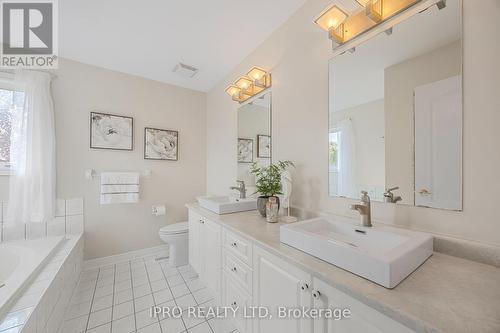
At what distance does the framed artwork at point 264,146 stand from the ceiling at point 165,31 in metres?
0.96

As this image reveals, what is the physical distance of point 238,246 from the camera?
1.25 metres

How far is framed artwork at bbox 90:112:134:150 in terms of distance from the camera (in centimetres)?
231

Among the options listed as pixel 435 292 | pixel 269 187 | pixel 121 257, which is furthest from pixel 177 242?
pixel 435 292

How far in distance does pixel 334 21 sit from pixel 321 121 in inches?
23.9

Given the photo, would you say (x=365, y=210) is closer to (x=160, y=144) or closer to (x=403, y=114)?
(x=403, y=114)

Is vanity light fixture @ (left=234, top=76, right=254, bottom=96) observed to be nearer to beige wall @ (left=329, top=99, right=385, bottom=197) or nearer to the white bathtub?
beige wall @ (left=329, top=99, right=385, bottom=197)

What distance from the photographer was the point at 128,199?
2408 millimetres

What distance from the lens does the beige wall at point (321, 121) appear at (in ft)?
2.59

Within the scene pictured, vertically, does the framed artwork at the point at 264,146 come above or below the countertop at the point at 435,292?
above

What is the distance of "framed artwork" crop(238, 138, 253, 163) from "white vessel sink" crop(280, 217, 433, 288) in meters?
1.10

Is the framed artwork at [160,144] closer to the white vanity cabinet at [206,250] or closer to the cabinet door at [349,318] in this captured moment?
the white vanity cabinet at [206,250]

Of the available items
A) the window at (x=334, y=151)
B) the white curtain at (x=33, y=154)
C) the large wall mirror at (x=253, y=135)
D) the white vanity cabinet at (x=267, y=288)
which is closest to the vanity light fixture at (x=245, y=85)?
the large wall mirror at (x=253, y=135)

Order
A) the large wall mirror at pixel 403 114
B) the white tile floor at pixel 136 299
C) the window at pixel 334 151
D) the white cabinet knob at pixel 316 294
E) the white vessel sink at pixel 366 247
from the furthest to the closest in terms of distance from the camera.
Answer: the white tile floor at pixel 136 299 → the window at pixel 334 151 → the large wall mirror at pixel 403 114 → the white cabinet knob at pixel 316 294 → the white vessel sink at pixel 366 247

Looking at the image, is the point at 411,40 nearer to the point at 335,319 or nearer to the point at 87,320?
the point at 335,319
